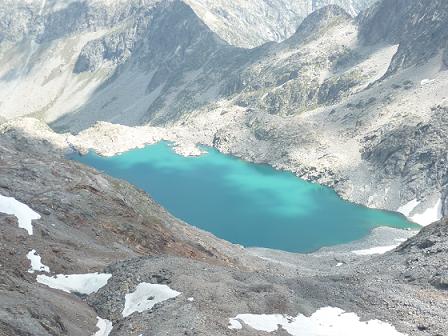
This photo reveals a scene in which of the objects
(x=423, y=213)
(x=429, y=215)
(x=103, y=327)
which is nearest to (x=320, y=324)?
(x=103, y=327)

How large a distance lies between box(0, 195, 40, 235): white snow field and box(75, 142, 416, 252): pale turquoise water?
72847 millimetres

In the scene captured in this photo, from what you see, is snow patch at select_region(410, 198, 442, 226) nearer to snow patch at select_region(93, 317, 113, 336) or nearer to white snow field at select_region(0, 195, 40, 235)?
white snow field at select_region(0, 195, 40, 235)

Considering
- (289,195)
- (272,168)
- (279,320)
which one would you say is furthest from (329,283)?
(272,168)

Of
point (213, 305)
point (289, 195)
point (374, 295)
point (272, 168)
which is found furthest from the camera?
point (272, 168)

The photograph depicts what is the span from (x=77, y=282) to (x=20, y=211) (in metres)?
13.5

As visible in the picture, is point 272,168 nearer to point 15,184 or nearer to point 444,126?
point 444,126

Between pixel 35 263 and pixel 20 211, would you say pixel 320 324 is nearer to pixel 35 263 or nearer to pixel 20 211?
pixel 35 263

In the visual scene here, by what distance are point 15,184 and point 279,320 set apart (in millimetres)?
34774

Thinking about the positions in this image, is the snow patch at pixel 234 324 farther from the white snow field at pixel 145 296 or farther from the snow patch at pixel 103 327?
the snow patch at pixel 103 327

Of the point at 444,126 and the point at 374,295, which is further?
the point at 444,126

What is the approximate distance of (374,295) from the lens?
4284 centimetres

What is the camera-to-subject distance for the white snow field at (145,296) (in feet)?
118

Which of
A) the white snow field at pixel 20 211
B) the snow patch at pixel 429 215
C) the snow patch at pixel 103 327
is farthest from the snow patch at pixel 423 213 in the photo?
the snow patch at pixel 103 327

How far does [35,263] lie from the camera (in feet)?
137
